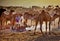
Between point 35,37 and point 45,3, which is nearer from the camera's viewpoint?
point 35,37

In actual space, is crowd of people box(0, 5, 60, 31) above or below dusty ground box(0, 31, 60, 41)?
above

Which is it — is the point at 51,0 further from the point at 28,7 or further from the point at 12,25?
the point at 12,25

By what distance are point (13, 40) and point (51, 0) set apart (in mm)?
619

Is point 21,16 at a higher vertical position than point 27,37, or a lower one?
higher

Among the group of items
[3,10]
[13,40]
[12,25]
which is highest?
[3,10]

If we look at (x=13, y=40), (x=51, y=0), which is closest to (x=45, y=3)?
(x=51, y=0)

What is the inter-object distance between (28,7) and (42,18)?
0.22 m

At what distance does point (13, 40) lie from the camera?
1.40 meters

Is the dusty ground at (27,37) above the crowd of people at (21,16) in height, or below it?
below

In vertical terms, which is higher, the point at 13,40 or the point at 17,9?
the point at 17,9

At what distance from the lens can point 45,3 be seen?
4.99 feet

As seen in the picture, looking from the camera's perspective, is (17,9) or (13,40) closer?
(13,40)

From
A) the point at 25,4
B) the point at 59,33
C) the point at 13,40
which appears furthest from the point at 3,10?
the point at 59,33

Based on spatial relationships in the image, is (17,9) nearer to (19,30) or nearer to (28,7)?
(28,7)
